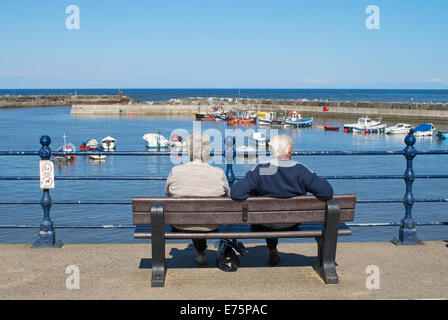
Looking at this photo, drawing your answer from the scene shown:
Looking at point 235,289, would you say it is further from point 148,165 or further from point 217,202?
point 148,165

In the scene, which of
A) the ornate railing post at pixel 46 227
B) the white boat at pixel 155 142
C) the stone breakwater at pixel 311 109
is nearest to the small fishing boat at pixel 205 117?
the stone breakwater at pixel 311 109

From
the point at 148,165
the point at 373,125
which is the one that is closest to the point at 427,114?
the point at 373,125

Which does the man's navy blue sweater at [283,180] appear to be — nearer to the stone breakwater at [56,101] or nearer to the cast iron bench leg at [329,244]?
the cast iron bench leg at [329,244]

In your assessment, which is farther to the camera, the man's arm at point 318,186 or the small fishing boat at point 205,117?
the small fishing boat at point 205,117

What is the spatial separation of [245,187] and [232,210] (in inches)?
9.9

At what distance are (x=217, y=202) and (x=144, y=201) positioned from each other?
0.69m

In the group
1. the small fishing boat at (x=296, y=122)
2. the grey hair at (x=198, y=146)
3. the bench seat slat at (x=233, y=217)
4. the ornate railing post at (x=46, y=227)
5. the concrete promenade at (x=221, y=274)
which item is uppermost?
the grey hair at (x=198, y=146)

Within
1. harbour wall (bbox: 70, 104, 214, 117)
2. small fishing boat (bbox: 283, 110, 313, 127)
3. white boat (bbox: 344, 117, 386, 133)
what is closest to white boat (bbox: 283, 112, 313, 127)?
small fishing boat (bbox: 283, 110, 313, 127)

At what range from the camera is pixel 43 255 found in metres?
5.74

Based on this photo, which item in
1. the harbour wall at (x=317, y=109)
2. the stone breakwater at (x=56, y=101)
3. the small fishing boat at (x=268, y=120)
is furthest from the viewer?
the stone breakwater at (x=56, y=101)

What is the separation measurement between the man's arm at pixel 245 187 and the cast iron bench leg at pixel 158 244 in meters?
0.70

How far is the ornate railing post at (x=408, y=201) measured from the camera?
595 cm

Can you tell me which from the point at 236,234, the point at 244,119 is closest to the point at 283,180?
the point at 236,234

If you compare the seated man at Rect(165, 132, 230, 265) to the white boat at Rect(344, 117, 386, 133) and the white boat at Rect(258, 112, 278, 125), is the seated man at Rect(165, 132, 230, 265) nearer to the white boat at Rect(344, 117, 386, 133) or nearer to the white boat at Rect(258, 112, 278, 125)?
the white boat at Rect(344, 117, 386, 133)
